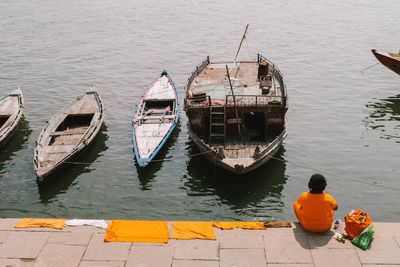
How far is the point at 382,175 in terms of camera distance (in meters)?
18.1

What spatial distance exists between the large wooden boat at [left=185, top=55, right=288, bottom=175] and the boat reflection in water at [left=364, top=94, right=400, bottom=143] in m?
7.98

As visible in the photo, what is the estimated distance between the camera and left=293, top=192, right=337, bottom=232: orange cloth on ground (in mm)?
10188

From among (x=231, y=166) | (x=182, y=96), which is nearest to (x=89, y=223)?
(x=231, y=166)

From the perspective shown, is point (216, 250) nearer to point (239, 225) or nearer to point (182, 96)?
point (239, 225)

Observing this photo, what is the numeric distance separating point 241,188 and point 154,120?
24.3ft

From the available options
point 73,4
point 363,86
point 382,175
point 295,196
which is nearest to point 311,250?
point 295,196

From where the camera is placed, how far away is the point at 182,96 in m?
27.7

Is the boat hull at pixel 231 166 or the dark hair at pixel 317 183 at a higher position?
the dark hair at pixel 317 183

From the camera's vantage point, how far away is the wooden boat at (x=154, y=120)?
18.6m

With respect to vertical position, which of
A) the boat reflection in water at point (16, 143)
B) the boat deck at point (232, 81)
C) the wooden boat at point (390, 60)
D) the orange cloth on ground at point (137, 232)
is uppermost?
the boat deck at point (232, 81)

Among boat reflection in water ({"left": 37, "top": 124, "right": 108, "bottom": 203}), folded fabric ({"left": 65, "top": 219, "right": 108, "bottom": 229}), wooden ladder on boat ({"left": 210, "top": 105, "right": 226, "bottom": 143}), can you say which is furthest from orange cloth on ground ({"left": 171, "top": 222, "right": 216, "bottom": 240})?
boat reflection in water ({"left": 37, "top": 124, "right": 108, "bottom": 203})

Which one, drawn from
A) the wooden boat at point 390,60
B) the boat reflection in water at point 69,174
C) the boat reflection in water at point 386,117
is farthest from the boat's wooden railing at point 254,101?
the wooden boat at point 390,60

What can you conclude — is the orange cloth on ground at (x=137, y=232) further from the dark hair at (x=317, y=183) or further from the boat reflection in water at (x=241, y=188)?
the dark hair at (x=317, y=183)

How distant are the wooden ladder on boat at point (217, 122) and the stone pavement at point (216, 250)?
7.34m
